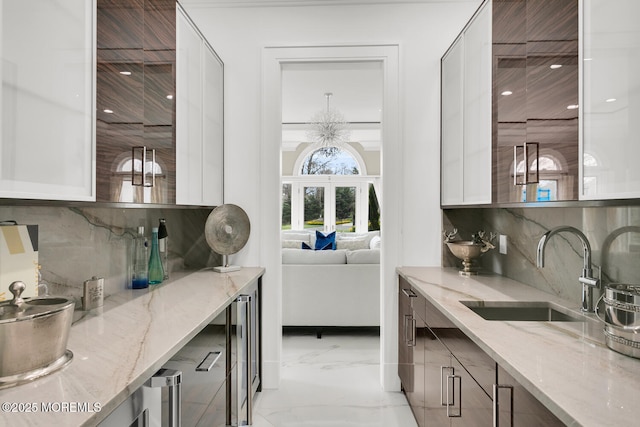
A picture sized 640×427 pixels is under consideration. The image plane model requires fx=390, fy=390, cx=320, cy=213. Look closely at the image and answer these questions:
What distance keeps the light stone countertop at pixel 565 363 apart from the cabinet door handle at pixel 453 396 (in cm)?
→ 24

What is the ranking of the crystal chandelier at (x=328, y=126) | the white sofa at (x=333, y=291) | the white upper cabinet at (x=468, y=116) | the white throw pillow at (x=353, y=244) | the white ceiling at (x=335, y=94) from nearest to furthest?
the white upper cabinet at (x=468, y=116) → the white sofa at (x=333, y=291) → the white ceiling at (x=335, y=94) → the crystal chandelier at (x=328, y=126) → the white throw pillow at (x=353, y=244)

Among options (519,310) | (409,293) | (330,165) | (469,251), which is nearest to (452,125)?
(469,251)

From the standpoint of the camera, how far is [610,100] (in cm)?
112

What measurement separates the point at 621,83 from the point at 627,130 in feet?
0.45

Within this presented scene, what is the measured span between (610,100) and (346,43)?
6.64 ft

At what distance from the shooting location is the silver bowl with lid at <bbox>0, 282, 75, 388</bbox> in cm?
87

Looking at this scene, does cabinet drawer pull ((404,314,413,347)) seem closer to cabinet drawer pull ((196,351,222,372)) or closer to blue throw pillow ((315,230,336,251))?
cabinet drawer pull ((196,351,222,372))

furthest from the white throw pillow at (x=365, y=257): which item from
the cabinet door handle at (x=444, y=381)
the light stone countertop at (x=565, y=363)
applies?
the cabinet door handle at (x=444, y=381)

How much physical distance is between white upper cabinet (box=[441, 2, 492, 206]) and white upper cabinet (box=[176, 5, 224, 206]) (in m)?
1.55

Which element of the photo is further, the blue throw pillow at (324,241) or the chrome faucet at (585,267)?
the blue throw pillow at (324,241)

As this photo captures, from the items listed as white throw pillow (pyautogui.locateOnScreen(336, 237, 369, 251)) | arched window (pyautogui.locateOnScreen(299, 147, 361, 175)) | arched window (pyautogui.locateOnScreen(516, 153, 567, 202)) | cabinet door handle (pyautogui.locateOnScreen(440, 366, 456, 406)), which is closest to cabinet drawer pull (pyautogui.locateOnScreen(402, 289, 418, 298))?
cabinet door handle (pyautogui.locateOnScreen(440, 366, 456, 406))

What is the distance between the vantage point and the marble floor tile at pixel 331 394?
2.38m

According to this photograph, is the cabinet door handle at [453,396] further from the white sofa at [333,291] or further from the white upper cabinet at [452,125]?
the white sofa at [333,291]

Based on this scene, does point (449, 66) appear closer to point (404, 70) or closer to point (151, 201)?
point (404, 70)
